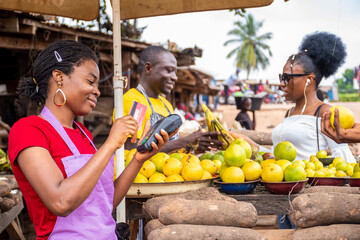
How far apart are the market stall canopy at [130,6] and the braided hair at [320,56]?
1214 mm

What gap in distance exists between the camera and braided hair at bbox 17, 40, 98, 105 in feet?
6.09

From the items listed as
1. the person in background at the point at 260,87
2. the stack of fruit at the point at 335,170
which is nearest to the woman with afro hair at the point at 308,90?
the stack of fruit at the point at 335,170

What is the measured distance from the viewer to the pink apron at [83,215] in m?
1.68

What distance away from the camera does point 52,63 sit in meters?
1.85

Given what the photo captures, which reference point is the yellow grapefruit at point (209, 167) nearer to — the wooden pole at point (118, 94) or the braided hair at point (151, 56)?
the wooden pole at point (118, 94)

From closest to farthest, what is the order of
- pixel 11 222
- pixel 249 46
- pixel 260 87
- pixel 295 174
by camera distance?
pixel 295 174 → pixel 11 222 → pixel 260 87 → pixel 249 46

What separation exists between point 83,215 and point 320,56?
10.0 feet

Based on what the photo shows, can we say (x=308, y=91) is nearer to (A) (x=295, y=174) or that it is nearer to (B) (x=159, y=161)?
(A) (x=295, y=174)

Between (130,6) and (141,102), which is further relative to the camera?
(141,102)

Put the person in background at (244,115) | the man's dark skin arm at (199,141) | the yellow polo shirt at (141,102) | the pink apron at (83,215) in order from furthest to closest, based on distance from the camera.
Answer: the person in background at (244,115)
the yellow polo shirt at (141,102)
the man's dark skin arm at (199,141)
the pink apron at (83,215)

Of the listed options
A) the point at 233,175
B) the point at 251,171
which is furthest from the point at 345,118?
the point at 233,175

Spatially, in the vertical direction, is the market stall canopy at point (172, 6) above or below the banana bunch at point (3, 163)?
above

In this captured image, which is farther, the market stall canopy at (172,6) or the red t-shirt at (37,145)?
the market stall canopy at (172,6)

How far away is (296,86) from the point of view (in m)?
3.63
